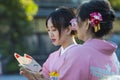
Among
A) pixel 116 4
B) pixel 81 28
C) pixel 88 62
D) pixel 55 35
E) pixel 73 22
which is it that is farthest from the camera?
pixel 116 4

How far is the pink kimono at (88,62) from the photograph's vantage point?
2752 mm

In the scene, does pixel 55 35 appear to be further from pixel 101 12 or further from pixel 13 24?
pixel 13 24

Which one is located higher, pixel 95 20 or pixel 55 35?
pixel 95 20

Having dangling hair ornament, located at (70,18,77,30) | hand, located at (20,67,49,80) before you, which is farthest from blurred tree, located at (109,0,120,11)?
hand, located at (20,67,49,80)

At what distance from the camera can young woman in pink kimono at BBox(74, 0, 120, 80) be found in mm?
2820

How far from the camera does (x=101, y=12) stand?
290cm

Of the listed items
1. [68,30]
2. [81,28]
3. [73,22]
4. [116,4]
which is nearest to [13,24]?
[116,4]

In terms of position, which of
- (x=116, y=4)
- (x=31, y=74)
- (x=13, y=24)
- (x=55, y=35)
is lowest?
(x=13, y=24)

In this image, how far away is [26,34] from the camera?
735 inches

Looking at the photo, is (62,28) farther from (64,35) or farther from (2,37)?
(2,37)

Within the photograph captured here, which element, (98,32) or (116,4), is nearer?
(98,32)

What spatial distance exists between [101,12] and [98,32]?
0.13 meters

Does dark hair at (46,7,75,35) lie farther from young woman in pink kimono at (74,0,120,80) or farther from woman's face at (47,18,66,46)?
young woman in pink kimono at (74,0,120,80)

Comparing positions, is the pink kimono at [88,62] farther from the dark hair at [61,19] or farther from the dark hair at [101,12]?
the dark hair at [61,19]
